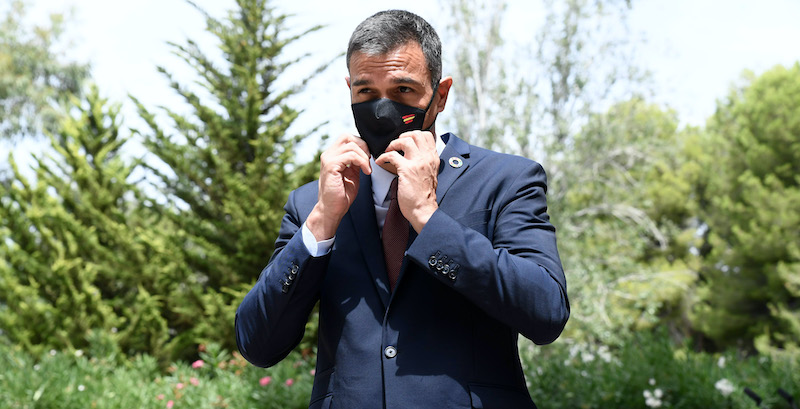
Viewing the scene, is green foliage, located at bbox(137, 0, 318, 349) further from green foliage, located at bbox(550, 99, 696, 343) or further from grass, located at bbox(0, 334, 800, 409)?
green foliage, located at bbox(550, 99, 696, 343)

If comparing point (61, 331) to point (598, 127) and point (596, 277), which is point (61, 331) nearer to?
point (596, 277)

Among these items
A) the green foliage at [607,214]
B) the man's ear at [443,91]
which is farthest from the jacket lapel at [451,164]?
the green foliage at [607,214]

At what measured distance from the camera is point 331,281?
77.1 inches

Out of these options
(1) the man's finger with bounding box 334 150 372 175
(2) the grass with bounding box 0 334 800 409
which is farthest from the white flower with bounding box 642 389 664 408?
(1) the man's finger with bounding box 334 150 372 175

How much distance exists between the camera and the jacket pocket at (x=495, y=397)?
1768mm

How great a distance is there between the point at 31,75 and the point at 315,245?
1146 inches

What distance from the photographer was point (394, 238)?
1.96 m

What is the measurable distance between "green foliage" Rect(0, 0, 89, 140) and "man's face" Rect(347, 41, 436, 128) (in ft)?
86.0

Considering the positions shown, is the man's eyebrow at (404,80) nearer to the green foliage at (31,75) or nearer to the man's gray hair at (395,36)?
the man's gray hair at (395,36)

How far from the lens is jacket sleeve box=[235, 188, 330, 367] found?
73.9 inches

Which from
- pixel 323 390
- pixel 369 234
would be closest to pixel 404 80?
pixel 369 234

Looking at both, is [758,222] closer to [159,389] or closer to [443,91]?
[159,389]

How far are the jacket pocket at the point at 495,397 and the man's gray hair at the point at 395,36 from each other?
0.84 metres

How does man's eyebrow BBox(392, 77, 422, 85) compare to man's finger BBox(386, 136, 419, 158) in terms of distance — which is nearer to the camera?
man's finger BBox(386, 136, 419, 158)
